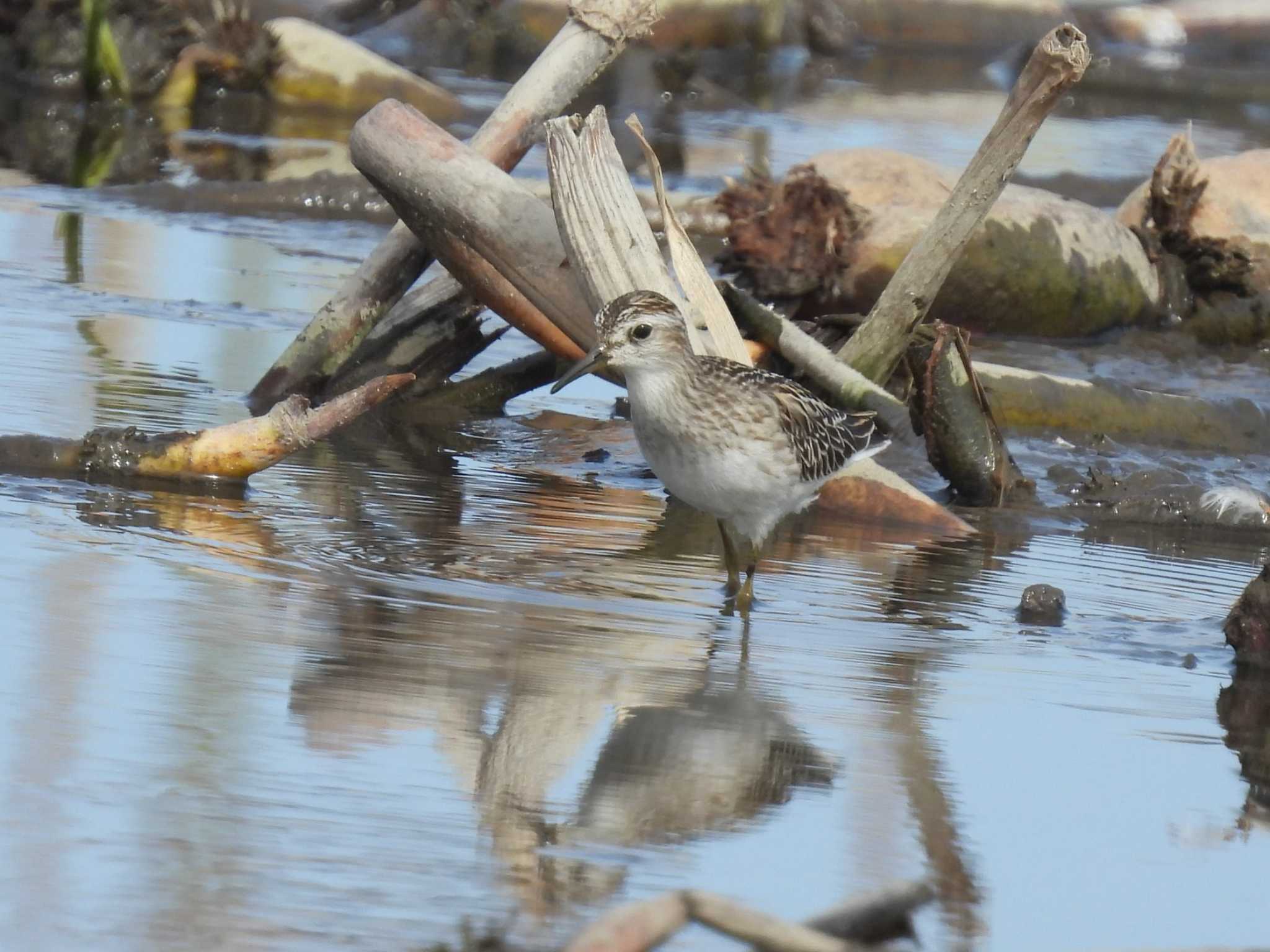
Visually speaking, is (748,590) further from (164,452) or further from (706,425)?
(164,452)

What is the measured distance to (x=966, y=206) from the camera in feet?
25.3

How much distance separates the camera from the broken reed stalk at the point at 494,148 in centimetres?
812

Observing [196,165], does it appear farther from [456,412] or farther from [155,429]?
[155,429]

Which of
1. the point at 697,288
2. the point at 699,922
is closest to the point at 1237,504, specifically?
the point at 697,288

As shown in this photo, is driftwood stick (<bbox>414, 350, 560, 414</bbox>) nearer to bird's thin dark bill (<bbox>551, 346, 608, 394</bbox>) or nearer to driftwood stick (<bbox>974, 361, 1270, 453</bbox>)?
driftwood stick (<bbox>974, 361, 1270, 453</bbox>)

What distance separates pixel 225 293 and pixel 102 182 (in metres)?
3.55

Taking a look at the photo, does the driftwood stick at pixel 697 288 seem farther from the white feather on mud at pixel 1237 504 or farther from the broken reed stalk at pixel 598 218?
the white feather on mud at pixel 1237 504

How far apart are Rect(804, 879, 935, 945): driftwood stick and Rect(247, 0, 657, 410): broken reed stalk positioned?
5314mm

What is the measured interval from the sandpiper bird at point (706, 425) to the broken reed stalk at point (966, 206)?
1.53 meters

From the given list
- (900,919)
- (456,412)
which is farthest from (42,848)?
(456,412)

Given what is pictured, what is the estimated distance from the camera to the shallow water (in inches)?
144

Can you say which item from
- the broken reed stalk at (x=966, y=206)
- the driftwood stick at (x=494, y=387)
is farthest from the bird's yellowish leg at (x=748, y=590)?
the driftwood stick at (x=494, y=387)

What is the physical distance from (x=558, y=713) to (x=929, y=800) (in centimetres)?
89

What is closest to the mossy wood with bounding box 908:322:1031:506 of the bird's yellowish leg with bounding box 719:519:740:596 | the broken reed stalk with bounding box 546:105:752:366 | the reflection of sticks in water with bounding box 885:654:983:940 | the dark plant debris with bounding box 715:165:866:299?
the broken reed stalk with bounding box 546:105:752:366
